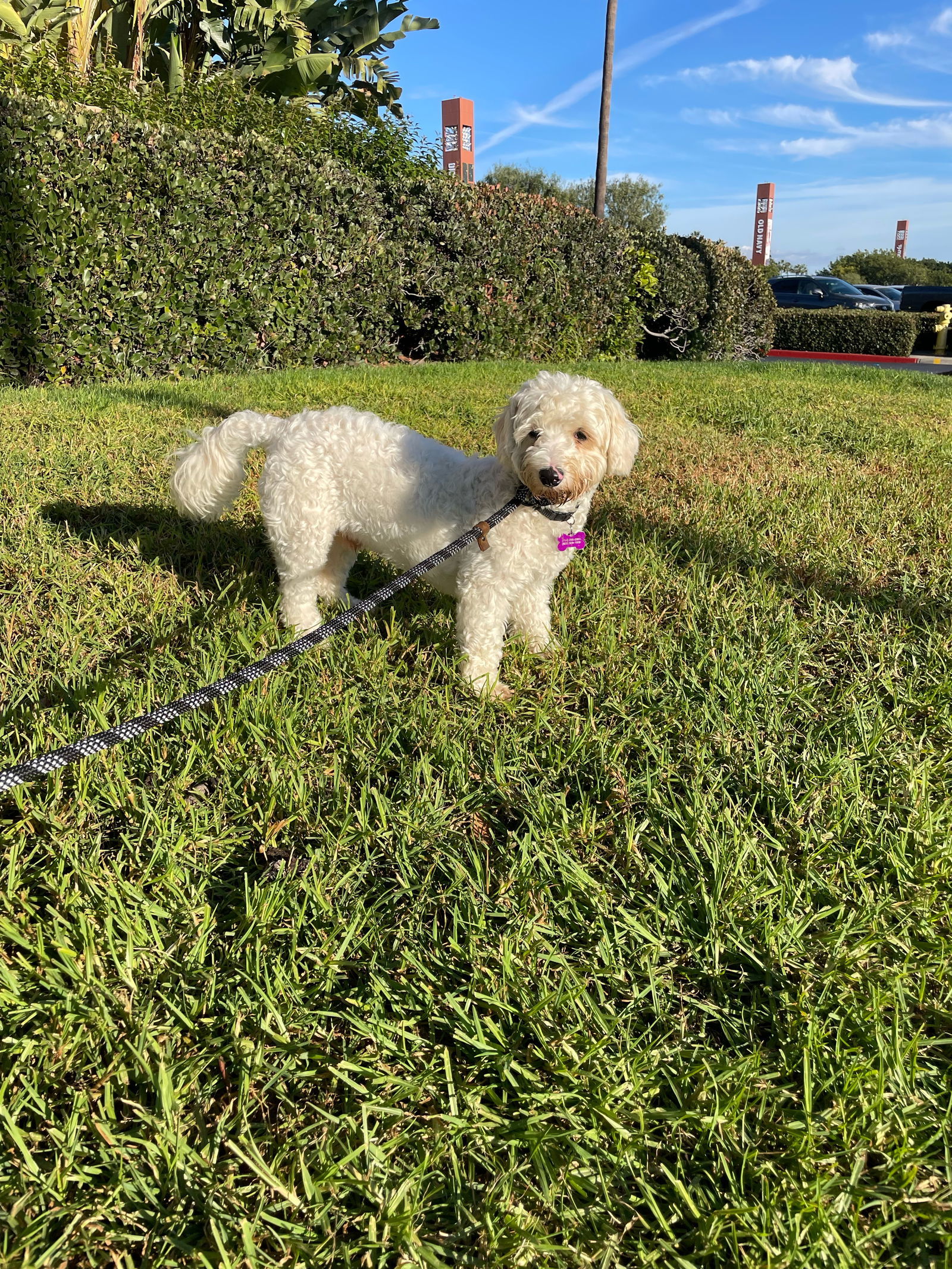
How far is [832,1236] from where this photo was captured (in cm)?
134

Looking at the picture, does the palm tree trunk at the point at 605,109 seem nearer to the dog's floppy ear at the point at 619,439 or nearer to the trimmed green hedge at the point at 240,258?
the trimmed green hedge at the point at 240,258

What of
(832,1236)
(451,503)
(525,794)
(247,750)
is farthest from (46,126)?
(832,1236)

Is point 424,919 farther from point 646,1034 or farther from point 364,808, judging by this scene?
point 646,1034

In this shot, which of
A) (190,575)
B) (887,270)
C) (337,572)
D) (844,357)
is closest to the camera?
(337,572)

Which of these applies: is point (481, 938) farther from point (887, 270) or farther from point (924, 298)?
point (887, 270)

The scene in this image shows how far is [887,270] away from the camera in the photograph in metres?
67.0

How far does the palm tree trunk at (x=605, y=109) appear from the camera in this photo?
21.2 metres

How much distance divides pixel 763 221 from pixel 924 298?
32.3 m

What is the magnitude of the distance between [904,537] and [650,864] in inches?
137

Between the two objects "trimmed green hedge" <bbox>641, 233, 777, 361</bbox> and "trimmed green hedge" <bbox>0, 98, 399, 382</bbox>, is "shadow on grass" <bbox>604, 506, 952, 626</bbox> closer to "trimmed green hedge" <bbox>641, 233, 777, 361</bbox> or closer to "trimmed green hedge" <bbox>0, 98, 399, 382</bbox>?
"trimmed green hedge" <bbox>0, 98, 399, 382</bbox>

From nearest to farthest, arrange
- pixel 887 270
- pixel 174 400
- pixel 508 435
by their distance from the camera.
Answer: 1. pixel 508 435
2. pixel 174 400
3. pixel 887 270

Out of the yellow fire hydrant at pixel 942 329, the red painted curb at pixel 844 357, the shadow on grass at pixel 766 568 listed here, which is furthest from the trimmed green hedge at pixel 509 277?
the yellow fire hydrant at pixel 942 329

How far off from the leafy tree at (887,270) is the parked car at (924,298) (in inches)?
1444

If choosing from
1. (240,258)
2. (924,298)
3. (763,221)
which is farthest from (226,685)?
(763,221)
